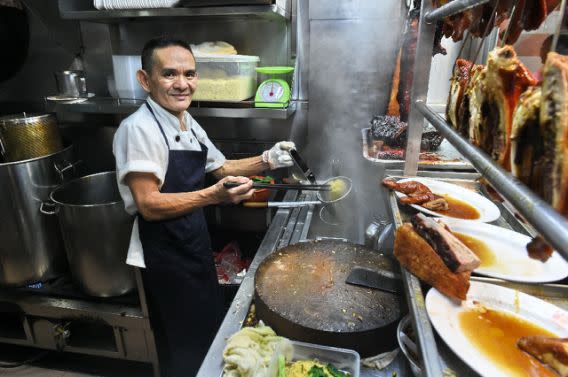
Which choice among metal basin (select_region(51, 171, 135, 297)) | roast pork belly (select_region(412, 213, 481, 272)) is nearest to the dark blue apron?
metal basin (select_region(51, 171, 135, 297))

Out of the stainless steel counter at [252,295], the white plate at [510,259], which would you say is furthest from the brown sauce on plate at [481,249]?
the stainless steel counter at [252,295]

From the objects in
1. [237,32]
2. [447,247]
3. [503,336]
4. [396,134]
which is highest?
[237,32]

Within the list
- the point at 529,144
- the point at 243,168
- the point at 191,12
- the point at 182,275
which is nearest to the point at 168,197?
the point at 182,275

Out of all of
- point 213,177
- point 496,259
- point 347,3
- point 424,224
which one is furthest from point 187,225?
point 347,3

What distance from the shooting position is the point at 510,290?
3.14 feet

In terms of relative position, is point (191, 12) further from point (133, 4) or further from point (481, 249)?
point (481, 249)

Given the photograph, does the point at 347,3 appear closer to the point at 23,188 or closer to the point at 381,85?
the point at 381,85

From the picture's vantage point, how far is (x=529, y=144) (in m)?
0.62

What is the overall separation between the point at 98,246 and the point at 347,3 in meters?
2.33

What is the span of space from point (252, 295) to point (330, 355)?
46cm

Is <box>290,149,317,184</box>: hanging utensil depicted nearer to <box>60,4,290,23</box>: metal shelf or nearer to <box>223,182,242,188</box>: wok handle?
<box>223,182,242,188</box>: wok handle

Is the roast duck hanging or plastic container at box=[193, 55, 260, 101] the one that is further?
plastic container at box=[193, 55, 260, 101]

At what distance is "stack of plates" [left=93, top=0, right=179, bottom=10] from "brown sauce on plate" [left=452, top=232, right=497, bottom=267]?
→ 2.17 meters

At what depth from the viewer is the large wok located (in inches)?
44.1
